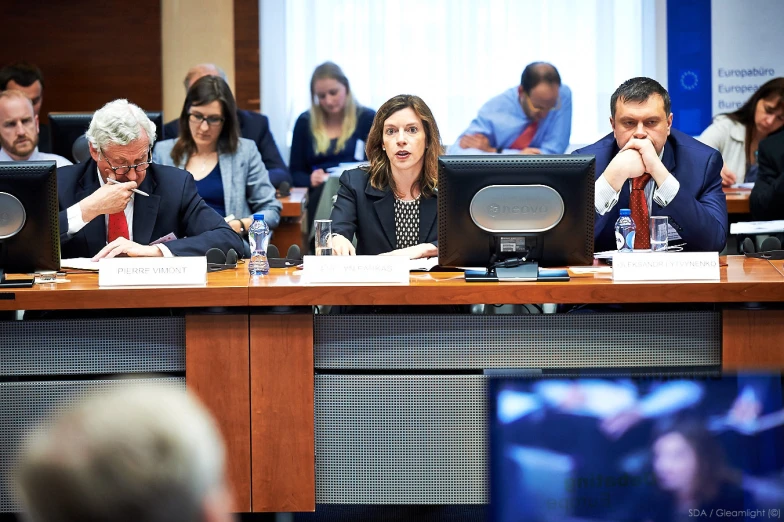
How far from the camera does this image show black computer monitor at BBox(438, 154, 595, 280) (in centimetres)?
248

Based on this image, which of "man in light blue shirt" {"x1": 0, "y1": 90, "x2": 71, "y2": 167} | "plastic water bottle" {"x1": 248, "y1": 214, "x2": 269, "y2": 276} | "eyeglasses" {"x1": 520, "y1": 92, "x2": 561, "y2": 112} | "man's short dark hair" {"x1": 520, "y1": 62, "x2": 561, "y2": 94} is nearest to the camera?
"plastic water bottle" {"x1": 248, "y1": 214, "x2": 269, "y2": 276}

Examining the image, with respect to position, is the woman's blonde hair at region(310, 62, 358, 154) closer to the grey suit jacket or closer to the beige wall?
the beige wall

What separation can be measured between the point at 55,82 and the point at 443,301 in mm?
4941

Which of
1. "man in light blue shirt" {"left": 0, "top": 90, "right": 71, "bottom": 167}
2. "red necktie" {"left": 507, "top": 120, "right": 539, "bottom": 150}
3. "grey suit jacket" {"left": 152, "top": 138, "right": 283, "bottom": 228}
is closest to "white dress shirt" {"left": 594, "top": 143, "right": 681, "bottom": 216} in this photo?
"grey suit jacket" {"left": 152, "top": 138, "right": 283, "bottom": 228}

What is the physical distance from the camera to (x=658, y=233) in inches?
111

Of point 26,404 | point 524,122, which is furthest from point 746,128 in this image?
point 26,404

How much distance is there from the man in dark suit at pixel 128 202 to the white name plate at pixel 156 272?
1.28ft

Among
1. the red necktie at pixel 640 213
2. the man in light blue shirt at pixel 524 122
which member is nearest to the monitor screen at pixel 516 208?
the red necktie at pixel 640 213

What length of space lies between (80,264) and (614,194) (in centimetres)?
158

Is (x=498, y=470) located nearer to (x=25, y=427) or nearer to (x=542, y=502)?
(x=542, y=502)

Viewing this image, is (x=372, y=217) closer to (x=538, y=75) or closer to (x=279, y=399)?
(x=279, y=399)

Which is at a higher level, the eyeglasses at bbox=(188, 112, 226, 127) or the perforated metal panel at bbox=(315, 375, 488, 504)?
the eyeglasses at bbox=(188, 112, 226, 127)

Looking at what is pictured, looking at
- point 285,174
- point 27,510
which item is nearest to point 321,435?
point 27,510

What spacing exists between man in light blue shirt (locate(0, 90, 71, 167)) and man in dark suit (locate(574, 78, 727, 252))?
246cm
